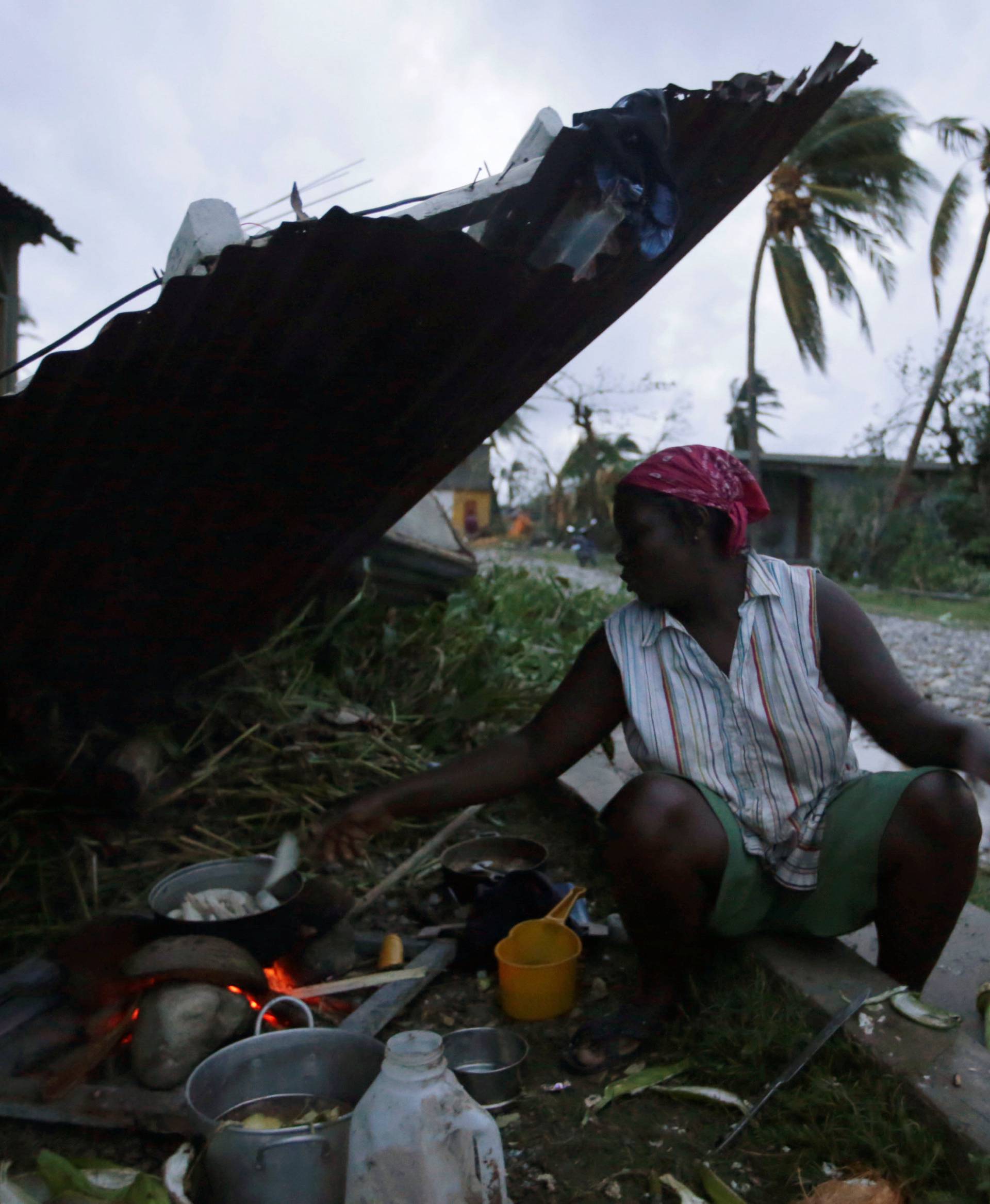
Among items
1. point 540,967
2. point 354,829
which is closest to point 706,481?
point 354,829

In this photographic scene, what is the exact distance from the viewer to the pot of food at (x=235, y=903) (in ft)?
7.27

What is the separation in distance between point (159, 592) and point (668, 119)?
1818 mm

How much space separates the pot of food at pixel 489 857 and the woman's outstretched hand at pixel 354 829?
890mm

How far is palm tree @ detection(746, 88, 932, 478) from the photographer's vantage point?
19234 mm

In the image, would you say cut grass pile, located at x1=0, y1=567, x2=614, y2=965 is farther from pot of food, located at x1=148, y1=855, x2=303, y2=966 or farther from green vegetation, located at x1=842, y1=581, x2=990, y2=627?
green vegetation, located at x1=842, y1=581, x2=990, y2=627

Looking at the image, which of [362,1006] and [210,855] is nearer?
[362,1006]

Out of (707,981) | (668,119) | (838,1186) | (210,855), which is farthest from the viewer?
(210,855)

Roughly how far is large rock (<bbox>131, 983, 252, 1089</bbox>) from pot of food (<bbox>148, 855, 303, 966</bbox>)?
0.18m

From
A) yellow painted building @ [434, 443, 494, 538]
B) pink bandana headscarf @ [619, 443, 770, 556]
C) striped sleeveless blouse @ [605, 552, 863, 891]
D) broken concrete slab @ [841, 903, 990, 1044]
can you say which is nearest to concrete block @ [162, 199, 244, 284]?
pink bandana headscarf @ [619, 443, 770, 556]

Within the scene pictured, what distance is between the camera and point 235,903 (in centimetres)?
242

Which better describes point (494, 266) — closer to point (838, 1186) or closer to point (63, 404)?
point (63, 404)

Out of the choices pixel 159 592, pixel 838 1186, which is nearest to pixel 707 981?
pixel 838 1186

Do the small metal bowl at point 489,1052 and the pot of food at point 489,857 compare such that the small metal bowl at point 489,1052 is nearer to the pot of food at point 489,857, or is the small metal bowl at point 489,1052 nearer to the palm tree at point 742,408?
the pot of food at point 489,857

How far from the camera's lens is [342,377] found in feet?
6.81
